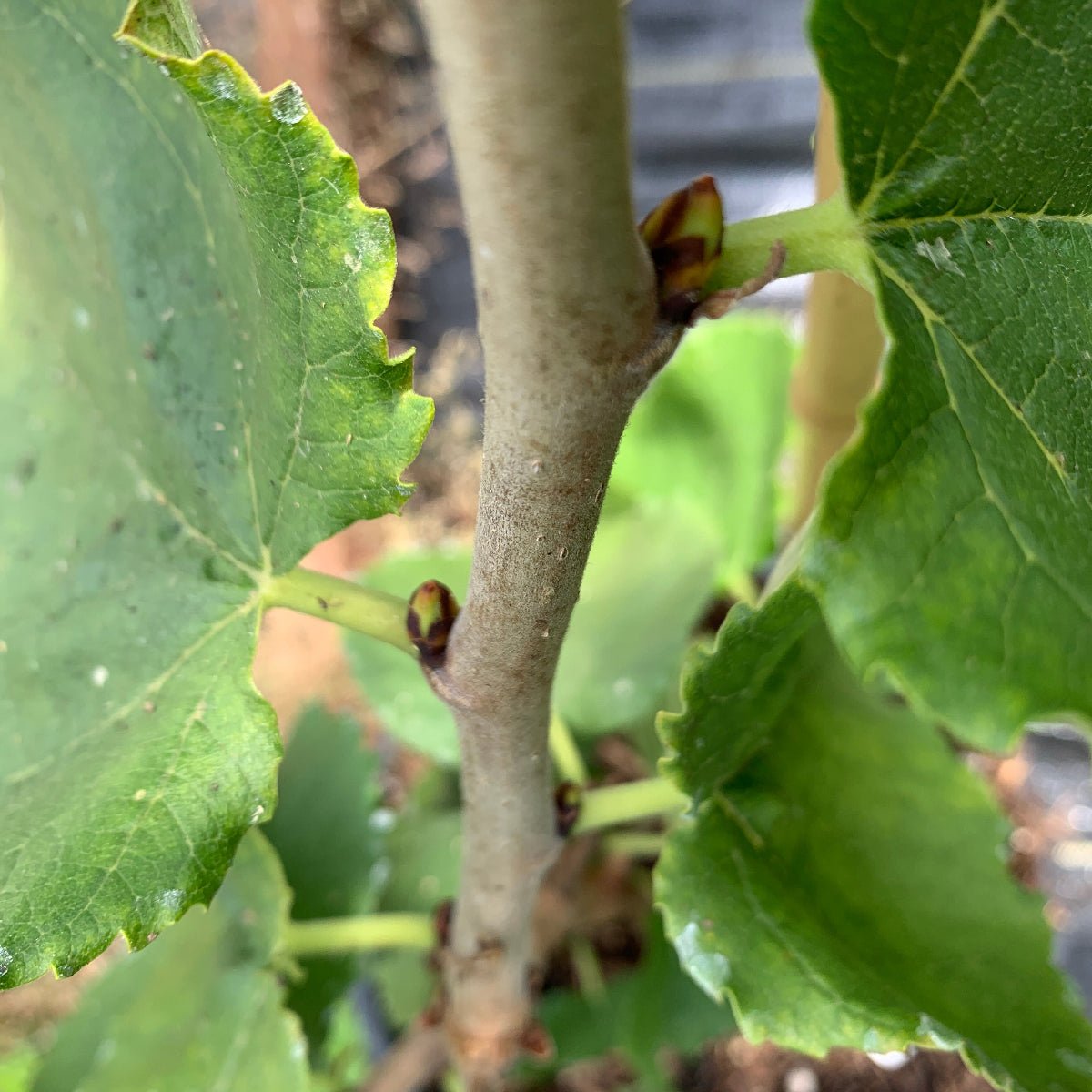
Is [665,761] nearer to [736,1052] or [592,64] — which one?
[592,64]

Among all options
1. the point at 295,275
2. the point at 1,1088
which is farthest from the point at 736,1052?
the point at 295,275

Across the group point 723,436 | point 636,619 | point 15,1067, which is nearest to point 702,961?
point 636,619

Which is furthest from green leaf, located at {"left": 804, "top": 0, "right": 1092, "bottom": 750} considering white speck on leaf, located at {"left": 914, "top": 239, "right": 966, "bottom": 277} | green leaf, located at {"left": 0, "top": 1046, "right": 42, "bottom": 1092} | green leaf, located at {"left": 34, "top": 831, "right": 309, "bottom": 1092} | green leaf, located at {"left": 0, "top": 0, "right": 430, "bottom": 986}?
green leaf, located at {"left": 0, "top": 1046, "right": 42, "bottom": 1092}

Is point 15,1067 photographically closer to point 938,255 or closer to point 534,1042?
point 534,1042

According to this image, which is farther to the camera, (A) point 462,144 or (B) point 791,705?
(B) point 791,705

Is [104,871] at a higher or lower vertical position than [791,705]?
higher

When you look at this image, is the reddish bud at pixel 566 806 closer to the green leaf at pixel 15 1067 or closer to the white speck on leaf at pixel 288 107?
the white speck on leaf at pixel 288 107

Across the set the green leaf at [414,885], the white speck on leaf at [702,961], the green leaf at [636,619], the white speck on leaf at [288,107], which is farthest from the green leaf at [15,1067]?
the white speck on leaf at [288,107]
